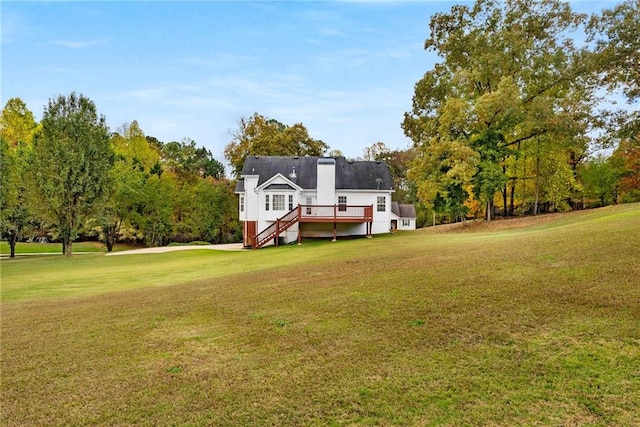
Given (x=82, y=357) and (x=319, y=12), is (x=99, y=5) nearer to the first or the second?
(x=319, y=12)

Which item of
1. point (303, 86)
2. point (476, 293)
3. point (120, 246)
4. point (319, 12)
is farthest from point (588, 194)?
point (120, 246)

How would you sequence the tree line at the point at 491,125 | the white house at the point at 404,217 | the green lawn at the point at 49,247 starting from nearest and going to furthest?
1. the tree line at the point at 491,125
2. the green lawn at the point at 49,247
3. the white house at the point at 404,217

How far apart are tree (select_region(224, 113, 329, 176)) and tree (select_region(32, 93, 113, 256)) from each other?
17513 mm

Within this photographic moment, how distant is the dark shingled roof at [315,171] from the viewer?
31250 mm

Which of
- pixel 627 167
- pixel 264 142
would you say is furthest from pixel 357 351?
pixel 264 142

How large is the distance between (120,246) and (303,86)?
2917 centimetres

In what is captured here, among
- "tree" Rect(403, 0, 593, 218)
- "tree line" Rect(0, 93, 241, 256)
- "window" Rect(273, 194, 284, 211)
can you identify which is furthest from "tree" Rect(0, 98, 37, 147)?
"tree" Rect(403, 0, 593, 218)

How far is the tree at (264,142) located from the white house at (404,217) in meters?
13.9

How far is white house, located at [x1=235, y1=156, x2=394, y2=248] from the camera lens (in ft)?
95.1

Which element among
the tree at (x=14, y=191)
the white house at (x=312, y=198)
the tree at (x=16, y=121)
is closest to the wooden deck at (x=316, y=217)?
the white house at (x=312, y=198)

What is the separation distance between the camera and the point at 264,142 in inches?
1693

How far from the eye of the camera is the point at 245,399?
13.9ft

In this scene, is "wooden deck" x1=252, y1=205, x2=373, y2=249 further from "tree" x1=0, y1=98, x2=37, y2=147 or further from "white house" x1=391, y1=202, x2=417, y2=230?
"white house" x1=391, y1=202, x2=417, y2=230

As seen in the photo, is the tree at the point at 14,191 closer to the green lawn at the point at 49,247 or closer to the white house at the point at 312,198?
the green lawn at the point at 49,247
